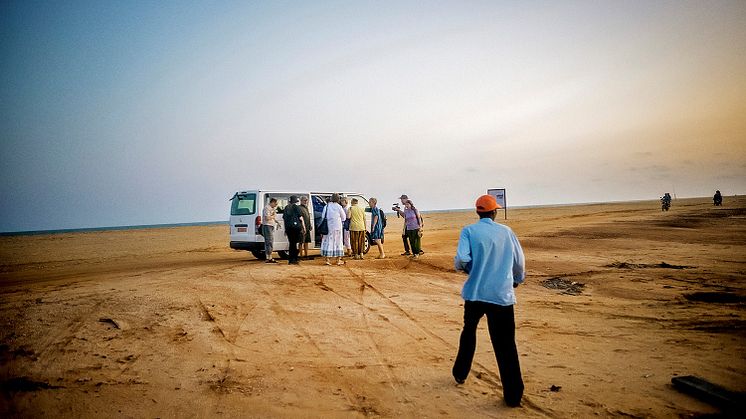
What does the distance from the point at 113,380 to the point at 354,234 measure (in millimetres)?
9383

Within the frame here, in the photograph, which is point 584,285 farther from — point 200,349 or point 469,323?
point 200,349

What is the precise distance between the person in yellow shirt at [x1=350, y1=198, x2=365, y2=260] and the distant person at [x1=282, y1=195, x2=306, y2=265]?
6.67 feet

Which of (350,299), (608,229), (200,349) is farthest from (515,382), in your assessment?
(608,229)

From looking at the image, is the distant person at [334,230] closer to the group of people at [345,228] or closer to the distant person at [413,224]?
the group of people at [345,228]

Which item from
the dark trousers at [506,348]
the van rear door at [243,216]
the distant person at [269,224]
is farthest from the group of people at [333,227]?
the dark trousers at [506,348]

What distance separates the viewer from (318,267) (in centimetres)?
1149

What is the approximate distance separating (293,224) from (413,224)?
4342mm

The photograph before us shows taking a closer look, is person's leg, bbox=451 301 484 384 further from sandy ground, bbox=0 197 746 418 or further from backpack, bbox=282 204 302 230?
backpack, bbox=282 204 302 230

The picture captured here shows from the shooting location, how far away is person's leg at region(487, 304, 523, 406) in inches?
151

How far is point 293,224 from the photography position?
37.5ft

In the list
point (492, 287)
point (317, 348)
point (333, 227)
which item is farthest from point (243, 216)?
point (492, 287)

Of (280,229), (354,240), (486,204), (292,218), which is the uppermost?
(486,204)

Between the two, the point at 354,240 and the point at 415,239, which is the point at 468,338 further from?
the point at 415,239

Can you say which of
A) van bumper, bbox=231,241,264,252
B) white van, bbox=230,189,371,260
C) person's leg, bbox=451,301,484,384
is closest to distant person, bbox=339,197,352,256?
white van, bbox=230,189,371,260
